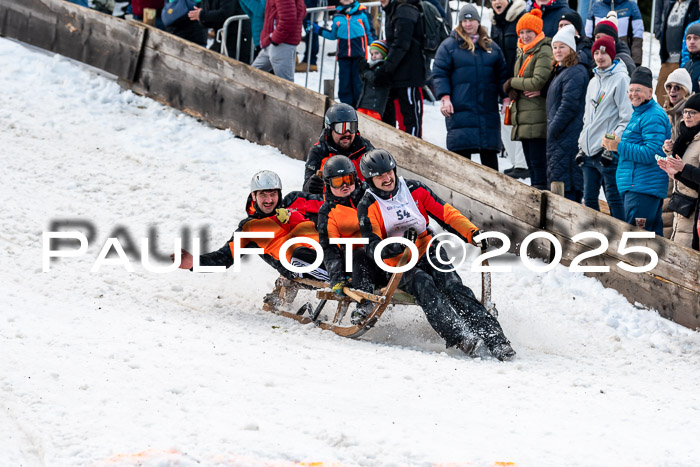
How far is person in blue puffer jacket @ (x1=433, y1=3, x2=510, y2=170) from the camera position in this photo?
964 centimetres

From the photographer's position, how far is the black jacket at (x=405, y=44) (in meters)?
10.0

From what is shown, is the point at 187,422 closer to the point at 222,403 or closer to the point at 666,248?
the point at 222,403

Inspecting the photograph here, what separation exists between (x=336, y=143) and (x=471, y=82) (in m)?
1.84

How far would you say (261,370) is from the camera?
5984 mm

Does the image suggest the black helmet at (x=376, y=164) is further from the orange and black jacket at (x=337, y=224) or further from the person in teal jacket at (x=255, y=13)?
the person in teal jacket at (x=255, y=13)

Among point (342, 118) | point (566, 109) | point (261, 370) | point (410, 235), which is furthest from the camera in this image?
point (566, 109)

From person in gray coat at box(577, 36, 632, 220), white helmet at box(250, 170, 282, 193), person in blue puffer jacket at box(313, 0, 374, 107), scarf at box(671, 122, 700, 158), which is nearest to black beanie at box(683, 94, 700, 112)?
scarf at box(671, 122, 700, 158)

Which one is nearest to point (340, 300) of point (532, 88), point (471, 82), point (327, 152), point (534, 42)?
point (327, 152)

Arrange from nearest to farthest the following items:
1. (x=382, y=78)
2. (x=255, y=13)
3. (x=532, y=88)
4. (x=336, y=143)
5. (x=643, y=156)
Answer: (x=643, y=156), (x=336, y=143), (x=532, y=88), (x=382, y=78), (x=255, y=13)

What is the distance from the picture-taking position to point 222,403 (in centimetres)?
529

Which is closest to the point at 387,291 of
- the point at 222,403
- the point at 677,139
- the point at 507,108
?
the point at 222,403

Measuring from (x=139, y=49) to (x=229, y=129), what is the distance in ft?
5.98

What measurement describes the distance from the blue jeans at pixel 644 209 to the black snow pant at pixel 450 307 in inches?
64.4

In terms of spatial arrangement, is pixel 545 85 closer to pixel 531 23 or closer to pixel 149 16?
pixel 531 23
